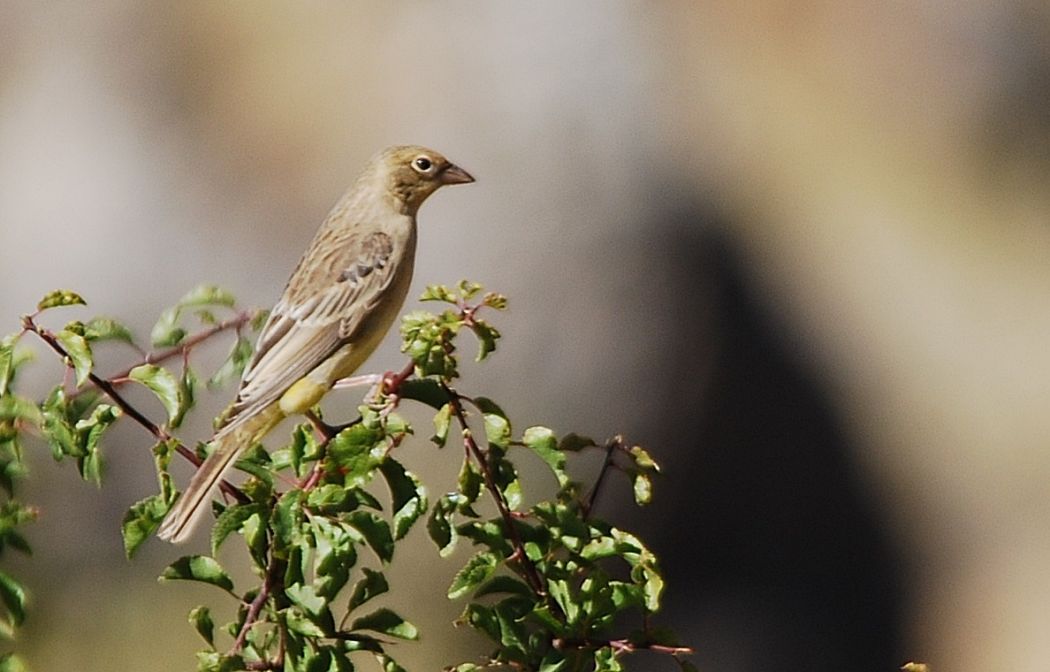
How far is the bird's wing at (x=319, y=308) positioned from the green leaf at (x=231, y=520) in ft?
3.72

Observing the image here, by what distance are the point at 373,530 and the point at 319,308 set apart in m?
1.76

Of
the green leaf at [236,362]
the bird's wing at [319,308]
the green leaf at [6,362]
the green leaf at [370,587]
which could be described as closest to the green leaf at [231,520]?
the green leaf at [370,587]

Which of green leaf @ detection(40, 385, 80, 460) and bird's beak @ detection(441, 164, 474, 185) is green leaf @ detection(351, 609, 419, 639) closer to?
green leaf @ detection(40, 385, 80, 460)

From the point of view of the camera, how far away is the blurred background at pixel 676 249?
23.9ft

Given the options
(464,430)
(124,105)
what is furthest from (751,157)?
(464,430)

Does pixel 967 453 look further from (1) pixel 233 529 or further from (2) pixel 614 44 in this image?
(1) pixel 233 529

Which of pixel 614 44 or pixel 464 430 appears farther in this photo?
pixel 614 44

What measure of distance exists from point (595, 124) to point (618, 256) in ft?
2.34

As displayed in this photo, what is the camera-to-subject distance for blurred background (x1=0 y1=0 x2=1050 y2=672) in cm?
729

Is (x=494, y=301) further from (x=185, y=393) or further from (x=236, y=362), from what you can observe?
(x=236, y=362)

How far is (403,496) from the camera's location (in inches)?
108

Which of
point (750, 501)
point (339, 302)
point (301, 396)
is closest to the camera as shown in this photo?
point (301, 396)

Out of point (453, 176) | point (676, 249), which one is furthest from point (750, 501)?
point (453, 176)

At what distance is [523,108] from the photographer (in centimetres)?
774
